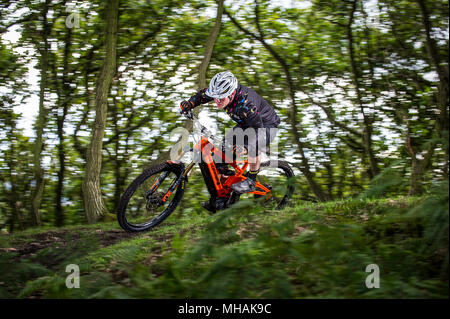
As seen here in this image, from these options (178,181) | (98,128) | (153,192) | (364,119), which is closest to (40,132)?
(98,128)

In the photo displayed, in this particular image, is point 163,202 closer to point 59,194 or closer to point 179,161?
point 179,161

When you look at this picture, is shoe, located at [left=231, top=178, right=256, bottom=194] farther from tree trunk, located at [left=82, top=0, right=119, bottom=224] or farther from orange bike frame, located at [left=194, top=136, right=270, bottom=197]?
tree trunk, located at [left=82, top=0, right=119, bottom=224]

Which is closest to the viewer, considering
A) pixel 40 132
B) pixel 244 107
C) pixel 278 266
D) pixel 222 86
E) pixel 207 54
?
pixel 278 266

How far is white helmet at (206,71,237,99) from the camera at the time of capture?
15.1 feet

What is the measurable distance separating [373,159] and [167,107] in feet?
15.2

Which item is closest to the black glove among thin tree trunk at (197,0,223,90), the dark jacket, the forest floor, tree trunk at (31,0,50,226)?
the dark jacket

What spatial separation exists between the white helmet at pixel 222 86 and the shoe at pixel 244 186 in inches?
51.4

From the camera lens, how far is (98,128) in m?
6.34

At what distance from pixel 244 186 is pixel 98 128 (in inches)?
118

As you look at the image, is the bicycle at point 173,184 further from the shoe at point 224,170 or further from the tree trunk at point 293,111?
the tree trunk at point 293,111

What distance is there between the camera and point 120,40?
25.0 feet

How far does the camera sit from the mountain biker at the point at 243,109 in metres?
4.63

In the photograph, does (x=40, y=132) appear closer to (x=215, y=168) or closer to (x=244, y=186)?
(x=215, y=168)
